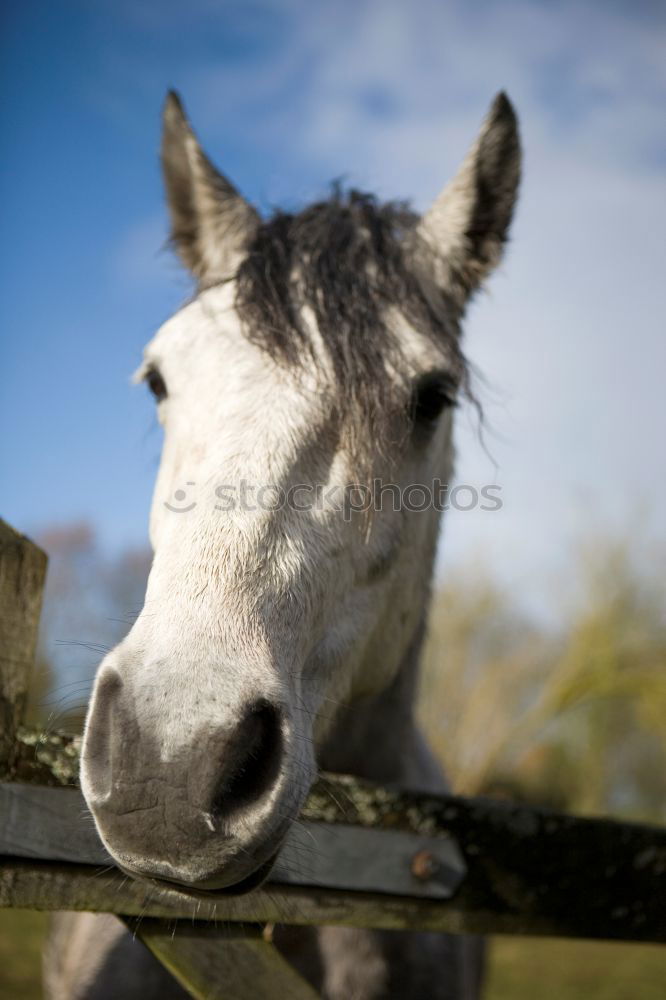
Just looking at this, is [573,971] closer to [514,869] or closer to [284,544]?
[514,869]

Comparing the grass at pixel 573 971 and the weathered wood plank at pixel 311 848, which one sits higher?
the weathered wood plank at pixel 311 848

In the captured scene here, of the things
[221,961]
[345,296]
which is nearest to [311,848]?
[221,961]

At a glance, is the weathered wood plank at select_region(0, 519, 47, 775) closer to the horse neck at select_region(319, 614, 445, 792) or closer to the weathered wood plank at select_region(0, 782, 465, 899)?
the weathered wood plank at select_region(0, 782, 465, 899)

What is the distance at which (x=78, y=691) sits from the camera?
1.77m

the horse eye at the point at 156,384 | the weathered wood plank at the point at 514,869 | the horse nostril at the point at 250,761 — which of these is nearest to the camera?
the horse nostril at the point at 250,761

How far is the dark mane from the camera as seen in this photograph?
2.10 metres

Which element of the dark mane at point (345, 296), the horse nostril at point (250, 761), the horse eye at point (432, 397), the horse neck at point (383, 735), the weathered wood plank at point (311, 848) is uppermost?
the dark mane at point (345, 296)

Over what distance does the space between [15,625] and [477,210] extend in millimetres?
2409

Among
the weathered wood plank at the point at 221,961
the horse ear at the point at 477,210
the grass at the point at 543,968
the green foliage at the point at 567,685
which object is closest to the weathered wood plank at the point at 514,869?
the weathered wood plank at the point at 221,961

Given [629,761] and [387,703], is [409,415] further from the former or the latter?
[629,761]

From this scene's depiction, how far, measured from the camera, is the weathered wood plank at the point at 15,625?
1.45 m

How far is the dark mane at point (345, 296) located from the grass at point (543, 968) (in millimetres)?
6717

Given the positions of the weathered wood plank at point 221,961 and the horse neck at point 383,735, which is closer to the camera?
the weathered wood plank at point 221,961

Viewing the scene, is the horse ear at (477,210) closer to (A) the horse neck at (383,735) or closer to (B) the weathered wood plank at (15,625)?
(A) the horse neck at (383,735)
